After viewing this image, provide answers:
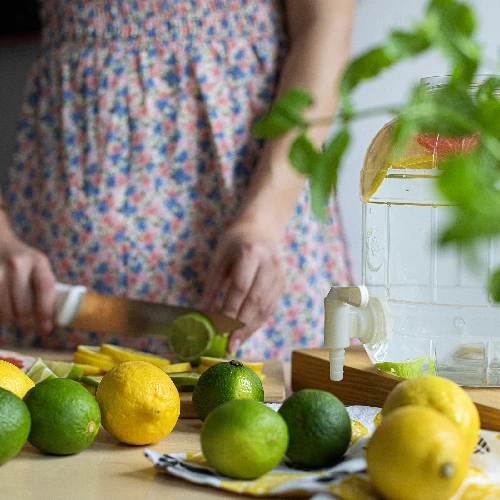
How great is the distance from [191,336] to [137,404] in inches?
20.3

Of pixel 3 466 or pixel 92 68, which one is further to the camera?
pixel 92 68

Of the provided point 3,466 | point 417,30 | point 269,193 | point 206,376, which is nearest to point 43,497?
point 3,466

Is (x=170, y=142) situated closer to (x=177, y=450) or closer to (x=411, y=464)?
(x=177, y=450)

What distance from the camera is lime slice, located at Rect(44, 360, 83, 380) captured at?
3.35 feet

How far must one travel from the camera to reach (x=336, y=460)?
68 cm

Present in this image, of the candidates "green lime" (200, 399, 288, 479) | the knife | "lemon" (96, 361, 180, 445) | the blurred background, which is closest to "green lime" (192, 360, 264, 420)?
"lemon" (96, 361, 180, 445)

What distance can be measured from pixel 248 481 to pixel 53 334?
1065 mm

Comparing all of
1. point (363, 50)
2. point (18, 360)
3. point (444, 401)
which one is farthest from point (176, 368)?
point (363, 50)

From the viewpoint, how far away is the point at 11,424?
67 centimetres

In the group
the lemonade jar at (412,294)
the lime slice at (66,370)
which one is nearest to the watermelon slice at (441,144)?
the lemonade jar at (412,294)

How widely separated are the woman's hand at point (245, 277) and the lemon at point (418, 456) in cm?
78

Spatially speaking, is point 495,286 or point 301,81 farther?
point 301,81

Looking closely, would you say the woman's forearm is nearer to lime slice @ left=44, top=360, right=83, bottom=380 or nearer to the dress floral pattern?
the dress floral pattern

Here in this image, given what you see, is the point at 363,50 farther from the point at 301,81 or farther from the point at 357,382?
the point at 357,382
